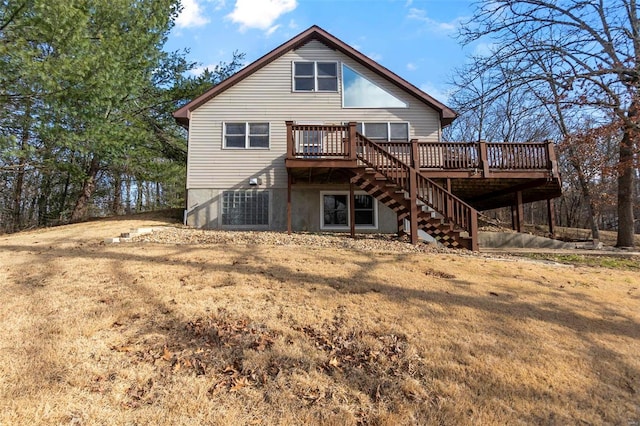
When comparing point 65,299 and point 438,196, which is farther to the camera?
point 438,196

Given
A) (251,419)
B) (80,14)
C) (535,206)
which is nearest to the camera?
(251,419)

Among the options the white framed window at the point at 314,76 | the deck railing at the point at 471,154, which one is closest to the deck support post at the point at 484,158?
the deck railing at the point at 471,154

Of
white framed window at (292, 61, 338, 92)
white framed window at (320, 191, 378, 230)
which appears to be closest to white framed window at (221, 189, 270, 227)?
white framed window at (320, 191, 378, 230)

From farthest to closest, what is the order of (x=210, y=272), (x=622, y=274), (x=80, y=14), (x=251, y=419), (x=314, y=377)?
(x=80, y=14), (x=622, y=274), (x=210, y=272), (x=314, y=377), (x=251, y=419)

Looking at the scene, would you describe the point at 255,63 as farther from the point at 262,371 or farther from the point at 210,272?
the point at 262,371

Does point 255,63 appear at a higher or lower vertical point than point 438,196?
higher

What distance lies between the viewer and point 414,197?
10.8m

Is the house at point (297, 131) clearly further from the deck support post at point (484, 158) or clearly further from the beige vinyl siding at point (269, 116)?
the deck support post at point (484, 158)

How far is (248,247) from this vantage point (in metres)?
9.20

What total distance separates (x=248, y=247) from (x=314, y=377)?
5854mm

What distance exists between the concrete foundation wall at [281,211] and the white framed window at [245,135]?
1.84 metres

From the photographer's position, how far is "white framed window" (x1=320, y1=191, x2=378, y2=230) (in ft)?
47.0

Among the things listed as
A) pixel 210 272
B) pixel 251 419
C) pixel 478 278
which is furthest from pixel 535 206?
pixel 251 419

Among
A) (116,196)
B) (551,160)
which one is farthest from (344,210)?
(116,196)
